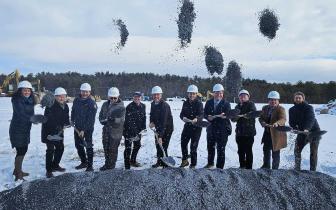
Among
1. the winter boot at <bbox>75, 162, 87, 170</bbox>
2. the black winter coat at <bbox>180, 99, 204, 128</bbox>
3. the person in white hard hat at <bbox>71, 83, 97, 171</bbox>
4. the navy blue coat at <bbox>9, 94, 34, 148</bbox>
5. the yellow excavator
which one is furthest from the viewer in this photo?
the yellow excavator

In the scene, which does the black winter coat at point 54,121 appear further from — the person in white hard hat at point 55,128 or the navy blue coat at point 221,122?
the navy blue coat at point 221,122

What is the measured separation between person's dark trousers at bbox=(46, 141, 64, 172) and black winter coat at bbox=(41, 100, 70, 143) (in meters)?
0.14

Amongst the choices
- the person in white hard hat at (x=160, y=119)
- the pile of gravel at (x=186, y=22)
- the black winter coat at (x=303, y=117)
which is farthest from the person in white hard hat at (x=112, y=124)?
the black winter coat at (x=303, y=117)

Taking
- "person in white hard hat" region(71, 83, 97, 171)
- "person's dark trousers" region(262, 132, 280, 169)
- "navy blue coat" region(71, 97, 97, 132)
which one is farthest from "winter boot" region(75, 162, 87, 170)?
"person's dark trousers" region(262, 132, 280, 169)

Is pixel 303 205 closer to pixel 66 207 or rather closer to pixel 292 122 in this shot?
pixel 66 207

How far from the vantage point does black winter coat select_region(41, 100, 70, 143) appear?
7207mm

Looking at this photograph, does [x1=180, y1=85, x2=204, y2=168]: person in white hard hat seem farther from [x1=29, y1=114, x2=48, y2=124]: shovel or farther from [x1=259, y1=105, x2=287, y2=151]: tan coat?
[x1=29, y1=114, x2=48, y2=124]: shovel

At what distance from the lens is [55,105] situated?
24.1 ft

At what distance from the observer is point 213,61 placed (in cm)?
698

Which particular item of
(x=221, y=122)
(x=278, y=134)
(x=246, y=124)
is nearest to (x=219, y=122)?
(x=221, y=122)

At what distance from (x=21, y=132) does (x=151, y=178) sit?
421 cm

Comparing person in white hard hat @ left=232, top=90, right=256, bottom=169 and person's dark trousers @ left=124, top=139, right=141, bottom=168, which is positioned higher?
person in white hard hat @ left=232, top=90, right=256, bottom=169

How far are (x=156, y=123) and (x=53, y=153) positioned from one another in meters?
2.06

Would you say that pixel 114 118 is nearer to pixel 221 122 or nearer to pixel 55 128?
pixel 55 128
